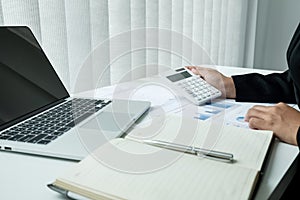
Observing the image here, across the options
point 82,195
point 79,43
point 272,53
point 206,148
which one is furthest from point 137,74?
point 272,53

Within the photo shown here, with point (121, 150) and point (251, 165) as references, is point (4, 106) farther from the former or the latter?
point (251, 165)

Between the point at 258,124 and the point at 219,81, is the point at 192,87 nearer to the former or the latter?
the point at 219,81

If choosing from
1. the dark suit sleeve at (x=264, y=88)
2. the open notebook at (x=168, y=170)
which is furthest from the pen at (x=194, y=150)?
the dark suit sleeve at (x=264, y=88)

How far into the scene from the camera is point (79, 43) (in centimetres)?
108

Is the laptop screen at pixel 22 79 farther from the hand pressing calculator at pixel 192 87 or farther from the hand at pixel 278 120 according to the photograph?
the hand at pixel 278 120

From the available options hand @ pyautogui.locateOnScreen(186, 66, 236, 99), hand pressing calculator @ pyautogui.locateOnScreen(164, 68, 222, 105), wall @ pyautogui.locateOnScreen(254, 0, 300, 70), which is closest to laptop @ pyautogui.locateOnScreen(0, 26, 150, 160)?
hand pressing calculator @ pyautogui.locateOnScreen(164, 68, 222, 105)

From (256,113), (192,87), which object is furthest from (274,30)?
(256,113)

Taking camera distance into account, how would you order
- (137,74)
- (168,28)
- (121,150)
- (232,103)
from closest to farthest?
1. (121,150)
2. (232,103)
3. (137,74)
4. (168,28)

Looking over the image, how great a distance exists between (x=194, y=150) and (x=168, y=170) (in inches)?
3.0

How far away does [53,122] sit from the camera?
65 centimetres

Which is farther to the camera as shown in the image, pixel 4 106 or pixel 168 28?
pixel 168 28

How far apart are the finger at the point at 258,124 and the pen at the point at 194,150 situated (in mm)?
181

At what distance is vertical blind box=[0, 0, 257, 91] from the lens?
0.97 meters

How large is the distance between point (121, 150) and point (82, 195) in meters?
0.13
